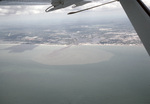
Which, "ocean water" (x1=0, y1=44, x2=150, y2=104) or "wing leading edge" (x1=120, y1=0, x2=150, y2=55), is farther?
"ocean water" (x1=0, y1=44, x2=150, y2=104)

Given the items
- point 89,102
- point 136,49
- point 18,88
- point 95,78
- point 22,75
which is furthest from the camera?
point 136,49

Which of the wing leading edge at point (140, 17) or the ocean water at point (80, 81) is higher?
the wing leading edge at point (140, 17)

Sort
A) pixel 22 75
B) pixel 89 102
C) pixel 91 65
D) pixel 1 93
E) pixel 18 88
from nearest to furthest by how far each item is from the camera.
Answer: pixel 89 102 → pixel 1 93 → pixel 18 88 → pixel 22 75 → pixel 91 65

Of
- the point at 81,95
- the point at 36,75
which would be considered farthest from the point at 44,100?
the point at 36,75

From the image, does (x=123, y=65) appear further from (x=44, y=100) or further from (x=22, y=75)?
(x=22, y=75)

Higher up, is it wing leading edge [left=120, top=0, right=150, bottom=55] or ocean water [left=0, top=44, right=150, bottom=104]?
wing leading edge [left=120, top=0, right=150, bottom=55]

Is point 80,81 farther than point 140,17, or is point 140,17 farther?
point 80,81

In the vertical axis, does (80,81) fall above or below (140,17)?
below

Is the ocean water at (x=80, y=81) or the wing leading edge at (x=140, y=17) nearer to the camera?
the wing leading edge at (x=140, y=17)
